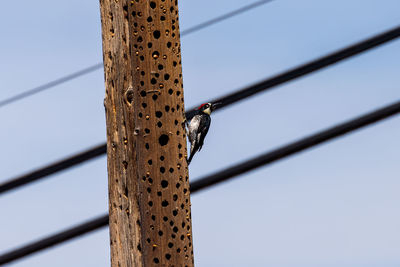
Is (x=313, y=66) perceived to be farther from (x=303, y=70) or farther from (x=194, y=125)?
(x=194, y=125)

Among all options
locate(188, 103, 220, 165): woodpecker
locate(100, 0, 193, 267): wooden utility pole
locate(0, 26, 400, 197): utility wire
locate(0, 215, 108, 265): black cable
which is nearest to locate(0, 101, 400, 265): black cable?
locate(0, 215, 108, 265): black cable

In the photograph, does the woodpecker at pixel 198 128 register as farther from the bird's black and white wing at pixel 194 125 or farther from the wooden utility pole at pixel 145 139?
the wooden utility pole at pixel 145 139

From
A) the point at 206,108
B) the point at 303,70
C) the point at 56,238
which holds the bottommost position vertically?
the point at 56,238

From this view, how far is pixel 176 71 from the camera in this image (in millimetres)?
4410

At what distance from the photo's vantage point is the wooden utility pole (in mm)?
4184

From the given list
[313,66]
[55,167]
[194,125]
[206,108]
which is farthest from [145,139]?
[313,66]

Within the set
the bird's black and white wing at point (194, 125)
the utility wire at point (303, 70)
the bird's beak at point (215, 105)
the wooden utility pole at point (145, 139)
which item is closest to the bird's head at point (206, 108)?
the bird's beak at point (215, 105)

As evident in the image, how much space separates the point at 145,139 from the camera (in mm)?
4203

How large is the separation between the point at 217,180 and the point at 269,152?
42 cm

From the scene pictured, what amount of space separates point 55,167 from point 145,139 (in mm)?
1881

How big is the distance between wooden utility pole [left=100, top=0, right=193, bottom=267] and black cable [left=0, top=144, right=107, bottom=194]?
4.42 feet

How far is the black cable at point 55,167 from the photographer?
5.71 m

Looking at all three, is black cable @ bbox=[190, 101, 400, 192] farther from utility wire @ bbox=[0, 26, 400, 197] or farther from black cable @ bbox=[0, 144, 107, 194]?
black cable @ bbox=[0, 144, 107, 194]

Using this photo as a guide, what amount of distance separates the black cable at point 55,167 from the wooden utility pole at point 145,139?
1.35 metres
